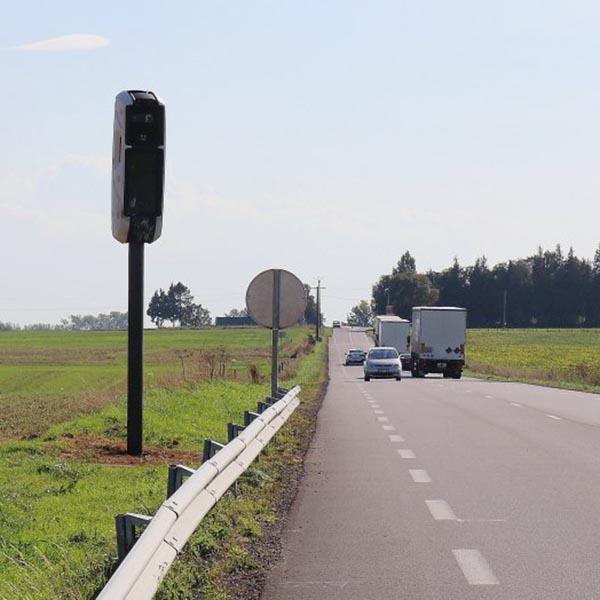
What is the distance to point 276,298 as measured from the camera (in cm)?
1998

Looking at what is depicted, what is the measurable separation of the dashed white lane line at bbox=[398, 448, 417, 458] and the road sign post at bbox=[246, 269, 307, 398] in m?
3.26

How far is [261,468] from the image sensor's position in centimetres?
1437

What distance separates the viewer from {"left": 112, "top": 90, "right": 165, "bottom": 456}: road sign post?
13852 millimetres

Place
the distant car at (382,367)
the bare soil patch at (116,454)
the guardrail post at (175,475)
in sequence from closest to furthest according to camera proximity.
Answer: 1. the guardrail post at (175,475)
2. the bare soil patch at (116,454)
3. the distant car at (382,367)

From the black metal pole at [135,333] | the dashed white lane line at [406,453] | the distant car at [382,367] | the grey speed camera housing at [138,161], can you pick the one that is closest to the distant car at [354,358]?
the distant car at [382,367]

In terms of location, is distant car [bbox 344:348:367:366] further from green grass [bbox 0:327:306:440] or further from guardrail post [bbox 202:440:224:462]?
guardrail post [bbox 202:440:224:462]

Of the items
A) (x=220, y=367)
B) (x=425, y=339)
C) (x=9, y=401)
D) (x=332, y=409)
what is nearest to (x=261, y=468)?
(x=332, y=409)

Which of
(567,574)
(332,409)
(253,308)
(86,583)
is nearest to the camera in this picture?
(86,583)

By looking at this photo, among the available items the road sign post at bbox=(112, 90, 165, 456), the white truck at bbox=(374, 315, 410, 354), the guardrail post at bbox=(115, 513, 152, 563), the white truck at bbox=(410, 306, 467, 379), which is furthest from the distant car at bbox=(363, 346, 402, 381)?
the guardrail post at bbox=(115, 513, 152, 563)

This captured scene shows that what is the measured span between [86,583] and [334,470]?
26.6ft

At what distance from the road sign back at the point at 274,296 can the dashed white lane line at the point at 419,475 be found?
18.7 ft

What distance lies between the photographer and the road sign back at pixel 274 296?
19891 millimetres

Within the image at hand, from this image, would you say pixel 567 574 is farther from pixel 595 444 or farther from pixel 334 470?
pixel 595 444

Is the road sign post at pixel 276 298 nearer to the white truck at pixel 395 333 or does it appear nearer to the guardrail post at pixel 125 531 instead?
the guardrail post at pixel 125 531
